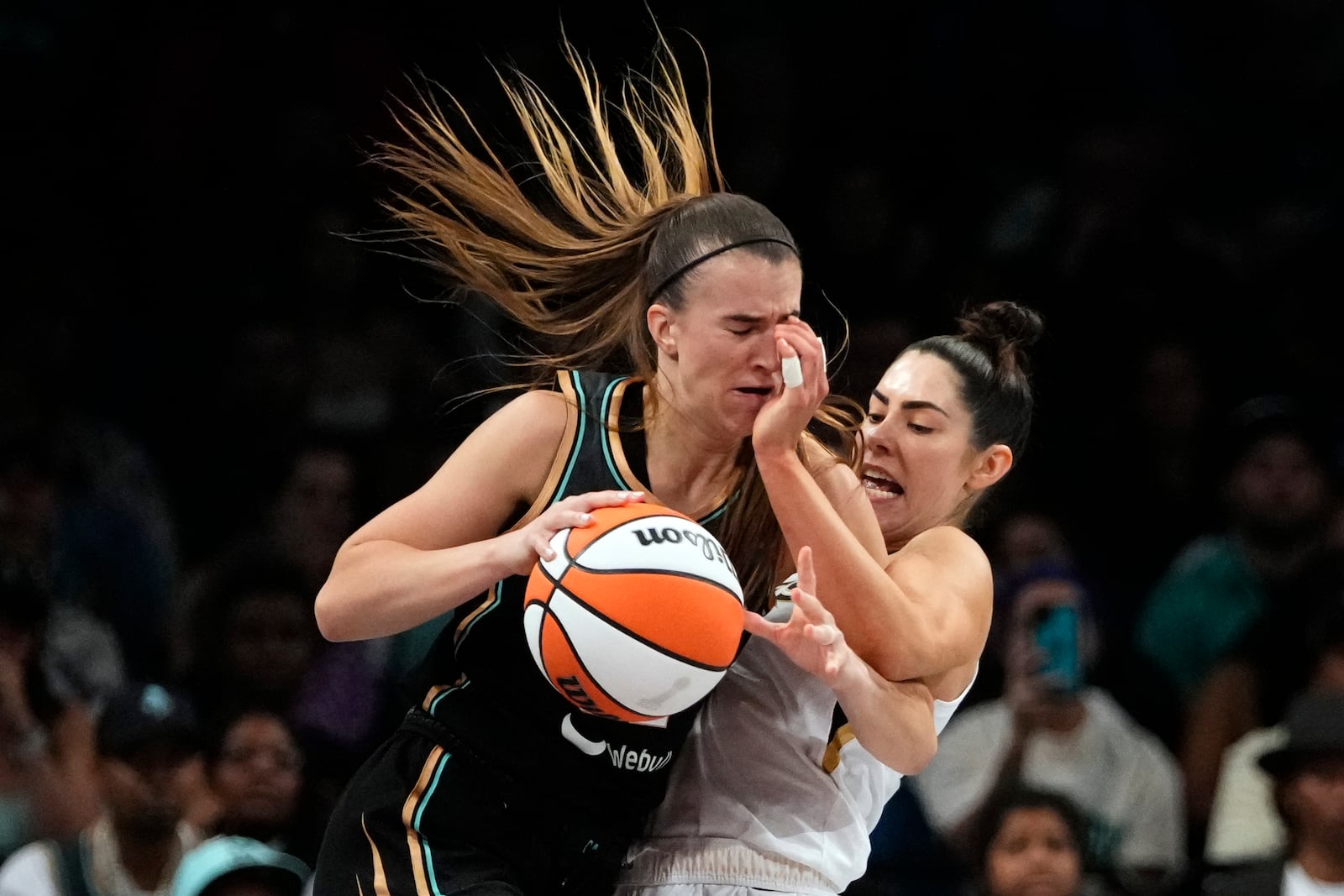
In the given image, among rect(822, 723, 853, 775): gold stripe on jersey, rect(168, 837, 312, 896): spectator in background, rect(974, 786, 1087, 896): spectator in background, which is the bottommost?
rect(168, 837, 312, 896): spectator in background

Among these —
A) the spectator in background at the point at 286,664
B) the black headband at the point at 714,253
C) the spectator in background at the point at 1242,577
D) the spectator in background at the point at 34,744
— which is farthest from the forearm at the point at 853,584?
the spectator in background at the point at 34,744

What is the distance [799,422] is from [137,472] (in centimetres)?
379

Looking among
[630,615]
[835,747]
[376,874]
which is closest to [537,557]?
[630,615]

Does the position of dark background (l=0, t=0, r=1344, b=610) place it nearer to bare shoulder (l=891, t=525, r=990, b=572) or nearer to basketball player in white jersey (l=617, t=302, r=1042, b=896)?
basketball player in white jersey (l=617, t=302, r=1042, b=896)

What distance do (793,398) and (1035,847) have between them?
230 cm

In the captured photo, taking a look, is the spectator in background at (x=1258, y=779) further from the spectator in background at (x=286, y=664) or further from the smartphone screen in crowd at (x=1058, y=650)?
the spectator in background at (x=286, y=664)

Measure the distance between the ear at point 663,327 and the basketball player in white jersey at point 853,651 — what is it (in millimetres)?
269

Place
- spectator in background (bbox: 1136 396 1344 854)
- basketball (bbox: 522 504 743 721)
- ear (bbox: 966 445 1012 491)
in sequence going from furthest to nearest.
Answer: spectator in background (bbox: 1136 396 1344 854) < ear (bbox: 966 445 1012 491) < basketball (bbox: 522 504 743 721)

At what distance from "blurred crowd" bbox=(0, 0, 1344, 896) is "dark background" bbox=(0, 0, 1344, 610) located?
0.05ft

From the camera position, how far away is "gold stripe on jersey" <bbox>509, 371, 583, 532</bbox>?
292cm

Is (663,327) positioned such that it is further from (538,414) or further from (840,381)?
(840,381)

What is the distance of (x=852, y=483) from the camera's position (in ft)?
10.00

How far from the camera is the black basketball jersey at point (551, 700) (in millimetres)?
2920

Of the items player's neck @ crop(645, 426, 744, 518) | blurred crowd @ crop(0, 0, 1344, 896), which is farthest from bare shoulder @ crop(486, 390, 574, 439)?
blurred crowd @ crop(0, 0, 1344, 896)
